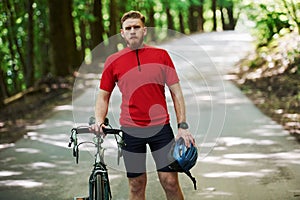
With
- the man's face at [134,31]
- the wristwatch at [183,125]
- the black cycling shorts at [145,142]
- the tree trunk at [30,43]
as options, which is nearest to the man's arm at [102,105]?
the black cycling shorts at [145,142]

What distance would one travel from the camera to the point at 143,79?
4.71 m

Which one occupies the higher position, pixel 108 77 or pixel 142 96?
pixel 108 77

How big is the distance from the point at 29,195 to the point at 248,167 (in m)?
3.17

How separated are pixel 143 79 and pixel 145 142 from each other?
0.56m

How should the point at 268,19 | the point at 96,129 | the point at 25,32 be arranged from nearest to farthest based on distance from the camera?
1. the point at 96,129
2. the point at 268,19
3. the point at 25,32

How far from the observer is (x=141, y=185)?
16.3ft

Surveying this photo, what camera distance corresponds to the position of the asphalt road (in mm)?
7207

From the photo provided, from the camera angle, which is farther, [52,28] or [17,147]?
[52,28]

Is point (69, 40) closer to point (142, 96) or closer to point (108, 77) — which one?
point (108, 77)

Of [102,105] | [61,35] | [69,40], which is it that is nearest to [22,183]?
[102,105]

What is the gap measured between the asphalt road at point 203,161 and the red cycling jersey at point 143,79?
1502mm

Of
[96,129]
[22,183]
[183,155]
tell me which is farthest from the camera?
[22,183]

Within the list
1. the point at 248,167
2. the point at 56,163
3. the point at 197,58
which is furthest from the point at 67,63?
the point at 248,167

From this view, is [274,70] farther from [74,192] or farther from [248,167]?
[74,192]
